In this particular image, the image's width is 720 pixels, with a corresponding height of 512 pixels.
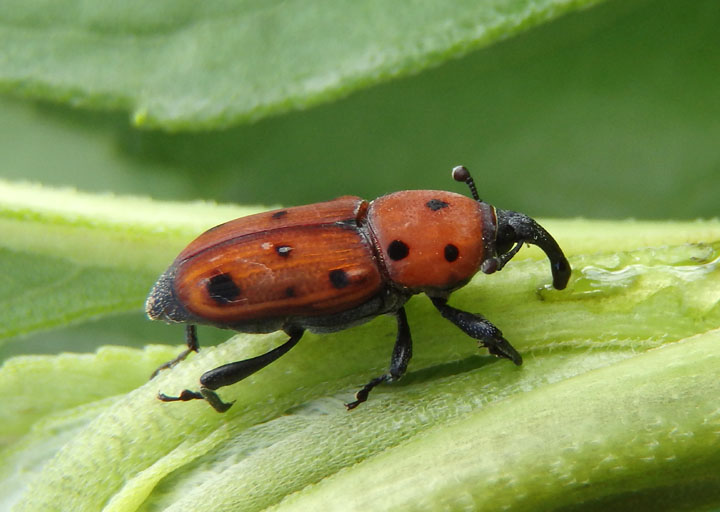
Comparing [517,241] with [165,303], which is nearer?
[517,241]

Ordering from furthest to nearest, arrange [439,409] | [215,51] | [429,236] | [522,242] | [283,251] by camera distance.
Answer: [215,51] < [429,236] < [283,251] < [522,242] < [439,409]

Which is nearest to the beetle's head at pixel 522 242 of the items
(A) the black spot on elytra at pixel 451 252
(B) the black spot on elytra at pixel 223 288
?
(A) the black spot on elytra at pixel 451 252

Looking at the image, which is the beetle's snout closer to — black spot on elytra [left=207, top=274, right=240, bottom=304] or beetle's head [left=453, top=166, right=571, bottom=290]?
black spot on elytra [left=207, top=274, right=240, bottom=304]

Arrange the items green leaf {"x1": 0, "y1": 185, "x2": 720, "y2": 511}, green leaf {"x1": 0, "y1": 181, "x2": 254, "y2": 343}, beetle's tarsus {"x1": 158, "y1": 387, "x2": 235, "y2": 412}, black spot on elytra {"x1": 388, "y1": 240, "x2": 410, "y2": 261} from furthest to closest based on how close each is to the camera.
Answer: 1. black spot on elytra {"x1": 388, "y1": 240, "x2": 410, "y2": 261}
2. green leaf {"x1": 0, "y1": 181, "x2": 254, "y2": 343}
3. beetle's tarsus {"x1": 158, "y1": 387, "x2": 235, "y2": 412}
4. green leaf {"x1": 0, "y1": 185, "x2": 720, "y2": 511}

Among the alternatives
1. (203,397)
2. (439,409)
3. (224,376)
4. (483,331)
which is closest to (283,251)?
(224,376)

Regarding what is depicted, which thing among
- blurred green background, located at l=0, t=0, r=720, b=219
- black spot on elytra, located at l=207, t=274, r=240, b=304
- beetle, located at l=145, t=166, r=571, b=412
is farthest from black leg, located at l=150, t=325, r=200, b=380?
blurred green background, located at l=0, t=0, r=720, b=219

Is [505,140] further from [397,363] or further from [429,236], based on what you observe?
[397,363]
